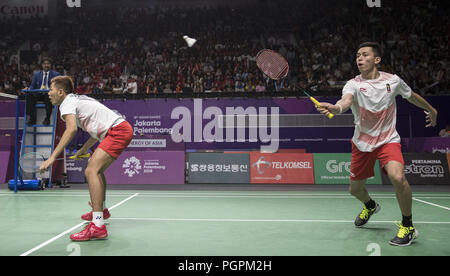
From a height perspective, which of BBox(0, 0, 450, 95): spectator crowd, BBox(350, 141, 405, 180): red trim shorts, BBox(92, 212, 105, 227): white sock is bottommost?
BBox(92, 212, 105, 227): white sock


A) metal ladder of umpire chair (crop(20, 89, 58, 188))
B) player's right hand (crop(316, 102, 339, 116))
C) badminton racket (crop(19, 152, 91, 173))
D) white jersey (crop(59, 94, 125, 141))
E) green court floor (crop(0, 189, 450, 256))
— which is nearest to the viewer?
player's right hand (crop(316, 102, 339, 116))

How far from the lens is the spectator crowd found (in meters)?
16.5

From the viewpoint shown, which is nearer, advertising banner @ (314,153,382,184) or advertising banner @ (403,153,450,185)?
advertising banner @ (403,153,450,185)

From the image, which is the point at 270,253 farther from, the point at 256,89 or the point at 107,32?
the point at 107,32

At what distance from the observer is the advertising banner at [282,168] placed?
10.3 metres

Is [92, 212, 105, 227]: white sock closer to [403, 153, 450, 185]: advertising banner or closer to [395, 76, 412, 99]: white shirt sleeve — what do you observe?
[395, 76, 412, 99]: white shirt sleeve

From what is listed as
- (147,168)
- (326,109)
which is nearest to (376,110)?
(326,109)

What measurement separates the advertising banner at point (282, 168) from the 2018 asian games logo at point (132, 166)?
11.5ft

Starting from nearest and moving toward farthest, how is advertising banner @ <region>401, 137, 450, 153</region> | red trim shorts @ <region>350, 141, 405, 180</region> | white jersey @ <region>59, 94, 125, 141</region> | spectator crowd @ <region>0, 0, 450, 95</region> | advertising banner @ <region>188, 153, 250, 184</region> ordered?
red trim shorts @ <region>350, 141, 405, 180</region> → white jersey @ <region>59, 94, 125, 141</region> → advertising banner @ <region>188, 153, 250, 184</region> → advertising banner @ <region>401, 137, 450, 153</region> → spectator crowd @ <region>0, 0, 450, 95</region>

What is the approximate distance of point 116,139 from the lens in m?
4.14

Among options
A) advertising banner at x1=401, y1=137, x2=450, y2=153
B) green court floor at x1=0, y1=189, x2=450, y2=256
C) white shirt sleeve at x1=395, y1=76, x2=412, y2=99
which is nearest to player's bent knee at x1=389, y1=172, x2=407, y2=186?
green court floor at x1=0, y1=189, x2=450, y2=256

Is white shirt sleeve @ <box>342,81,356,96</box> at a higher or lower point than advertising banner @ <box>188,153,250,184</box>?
higher

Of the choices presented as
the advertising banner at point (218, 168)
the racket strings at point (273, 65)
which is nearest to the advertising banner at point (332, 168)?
the advertising banner at point (218, 168)

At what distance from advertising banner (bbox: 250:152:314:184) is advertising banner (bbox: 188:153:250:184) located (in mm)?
311
